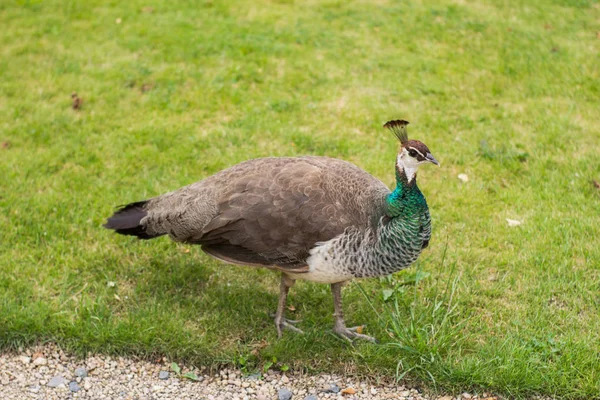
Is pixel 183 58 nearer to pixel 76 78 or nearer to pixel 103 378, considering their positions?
pixel 76 78

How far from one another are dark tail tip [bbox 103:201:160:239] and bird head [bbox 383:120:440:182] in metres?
2.01

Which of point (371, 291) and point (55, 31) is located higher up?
point (55, 31)

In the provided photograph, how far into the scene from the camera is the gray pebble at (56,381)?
4379 mm

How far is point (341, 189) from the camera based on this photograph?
4.50m

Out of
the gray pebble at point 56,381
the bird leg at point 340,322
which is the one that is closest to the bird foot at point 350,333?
the bird leg at point 340,322

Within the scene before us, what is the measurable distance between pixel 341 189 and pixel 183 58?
432 centimetres

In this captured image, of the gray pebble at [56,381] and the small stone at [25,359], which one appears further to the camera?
the small stone at [25,359]

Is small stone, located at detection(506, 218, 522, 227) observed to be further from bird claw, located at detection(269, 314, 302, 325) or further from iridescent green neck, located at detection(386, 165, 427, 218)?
bird claw, located at detection(269, 314, 302, 325)

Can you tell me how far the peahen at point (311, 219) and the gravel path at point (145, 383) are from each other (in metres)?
0.46

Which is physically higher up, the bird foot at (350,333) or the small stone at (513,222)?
the small stone at (513,222)

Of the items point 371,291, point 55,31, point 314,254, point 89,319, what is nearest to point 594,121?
point 371,291

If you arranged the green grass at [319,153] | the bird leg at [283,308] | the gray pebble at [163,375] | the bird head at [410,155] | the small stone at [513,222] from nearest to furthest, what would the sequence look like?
the bird head at [410,155], the gray pebble at [163,375], the green grass at [319,153], the bird leg at [283,308], the small stone at [513,222]

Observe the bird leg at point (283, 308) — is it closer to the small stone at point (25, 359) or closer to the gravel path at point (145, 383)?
the gravel path at point (145, 383)

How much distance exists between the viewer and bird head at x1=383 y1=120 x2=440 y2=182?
4156mm
